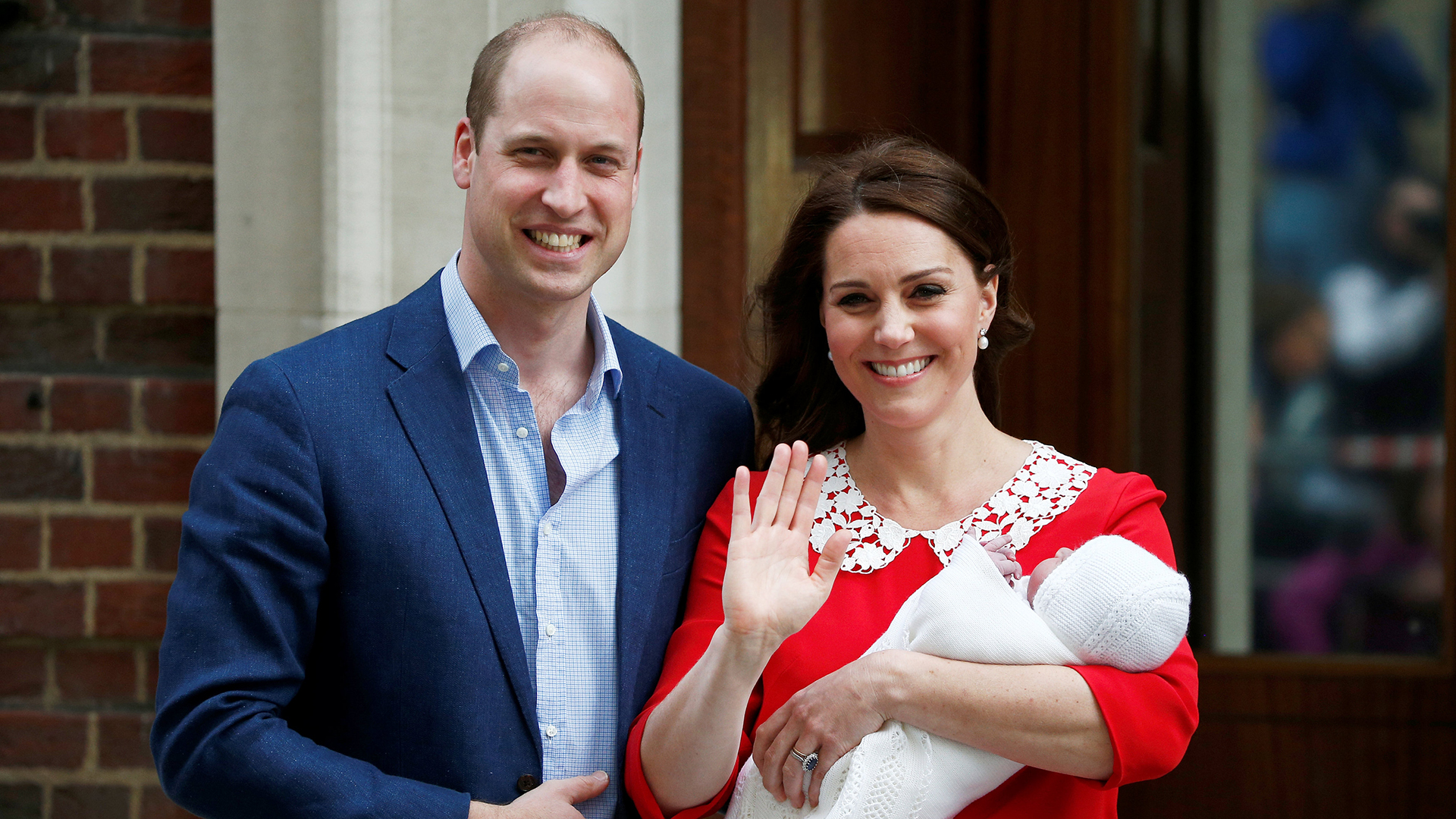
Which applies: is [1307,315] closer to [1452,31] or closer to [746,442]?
[1452,31]

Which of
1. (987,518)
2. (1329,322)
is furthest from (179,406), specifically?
(1329,322)

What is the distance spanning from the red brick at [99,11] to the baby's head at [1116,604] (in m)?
1.98

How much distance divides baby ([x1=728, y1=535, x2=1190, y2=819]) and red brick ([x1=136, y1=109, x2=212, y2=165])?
1628 millimetres

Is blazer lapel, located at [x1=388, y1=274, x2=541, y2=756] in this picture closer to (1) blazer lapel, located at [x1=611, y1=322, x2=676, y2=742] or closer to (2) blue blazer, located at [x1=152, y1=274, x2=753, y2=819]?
(2) blue blazer, located at [x1=152, y1=274, x2=753, y2=819]

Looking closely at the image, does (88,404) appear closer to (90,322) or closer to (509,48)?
(90,322)

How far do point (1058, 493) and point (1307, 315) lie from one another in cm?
124

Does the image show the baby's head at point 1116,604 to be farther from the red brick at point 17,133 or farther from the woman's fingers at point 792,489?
the red brick at point 17,133

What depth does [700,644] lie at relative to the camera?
1.71 meters

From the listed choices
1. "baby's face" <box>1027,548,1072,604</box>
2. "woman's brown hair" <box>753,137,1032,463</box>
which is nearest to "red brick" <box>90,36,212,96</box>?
"woman's brown hair" <box>753,137,1032,463</box>

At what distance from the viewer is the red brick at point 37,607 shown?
2.24m

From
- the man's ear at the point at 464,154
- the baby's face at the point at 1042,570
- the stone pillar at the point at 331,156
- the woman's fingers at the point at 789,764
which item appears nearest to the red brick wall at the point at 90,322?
the stone pillar at the point at 331,156

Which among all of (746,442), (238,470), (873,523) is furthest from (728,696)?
(238,470)

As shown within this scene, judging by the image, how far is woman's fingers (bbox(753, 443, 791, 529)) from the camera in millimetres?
1590

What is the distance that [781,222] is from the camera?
269 cm
